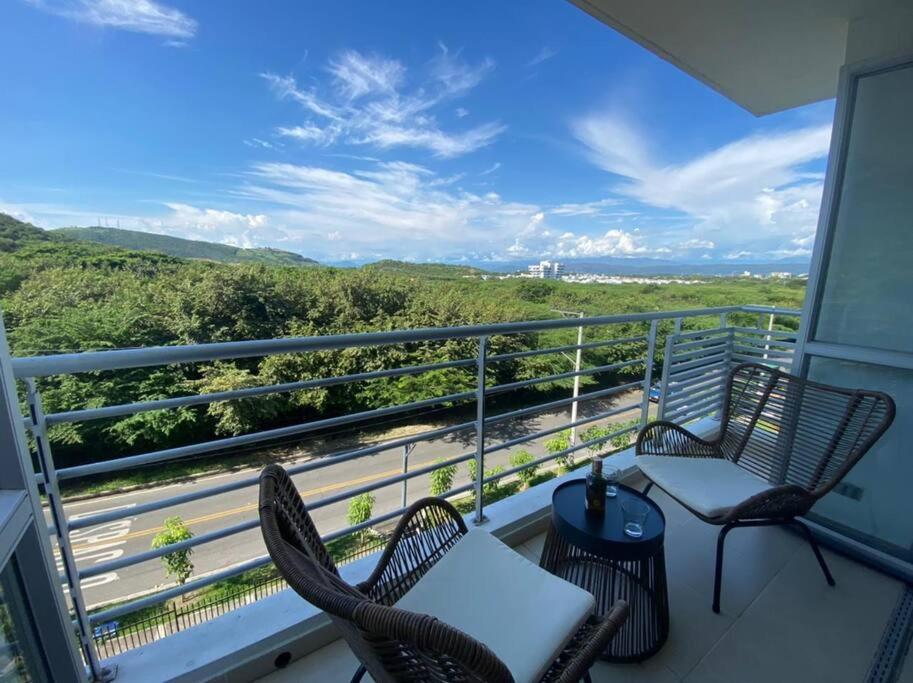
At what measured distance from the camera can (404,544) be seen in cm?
117

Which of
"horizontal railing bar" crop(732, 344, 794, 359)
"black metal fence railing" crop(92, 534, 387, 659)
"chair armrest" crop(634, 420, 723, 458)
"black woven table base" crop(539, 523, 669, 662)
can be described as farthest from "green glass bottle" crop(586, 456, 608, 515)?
"horizontal railing bar" crop(732, 344, 794, 359)

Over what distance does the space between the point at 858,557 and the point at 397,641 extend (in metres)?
2.27

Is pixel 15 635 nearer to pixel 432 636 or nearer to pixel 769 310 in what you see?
pixel 432 636

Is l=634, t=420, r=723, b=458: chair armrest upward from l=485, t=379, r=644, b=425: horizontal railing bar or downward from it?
downward

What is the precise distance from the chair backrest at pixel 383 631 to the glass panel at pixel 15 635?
58 centimetres

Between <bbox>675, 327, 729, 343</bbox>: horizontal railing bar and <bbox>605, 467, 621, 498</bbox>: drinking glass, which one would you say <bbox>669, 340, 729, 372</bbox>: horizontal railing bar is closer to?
<bbox>675, 327, 729, 343</bbox>: horizontal railing bar

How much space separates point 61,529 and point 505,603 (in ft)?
3.73

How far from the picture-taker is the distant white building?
1348cm

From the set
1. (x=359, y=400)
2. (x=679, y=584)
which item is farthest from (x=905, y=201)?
(x=359, y=400)

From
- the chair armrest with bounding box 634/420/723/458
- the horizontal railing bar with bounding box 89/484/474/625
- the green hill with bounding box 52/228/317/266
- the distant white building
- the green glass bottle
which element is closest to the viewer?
the horizontal railing bar with bounding box 89/484/474/625

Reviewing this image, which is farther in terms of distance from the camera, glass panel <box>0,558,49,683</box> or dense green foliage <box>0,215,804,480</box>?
dense green foliage <box>0,215,804,480</box>

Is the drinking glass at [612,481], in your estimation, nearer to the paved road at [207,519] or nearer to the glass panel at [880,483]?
the glass panel at [880,483]

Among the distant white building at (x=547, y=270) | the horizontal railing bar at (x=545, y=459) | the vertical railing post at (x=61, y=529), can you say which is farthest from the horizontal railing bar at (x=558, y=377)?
the distant white building at (x=547, y=270)

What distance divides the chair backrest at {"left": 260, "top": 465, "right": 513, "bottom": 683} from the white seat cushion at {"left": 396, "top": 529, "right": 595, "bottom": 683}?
0.34 m
